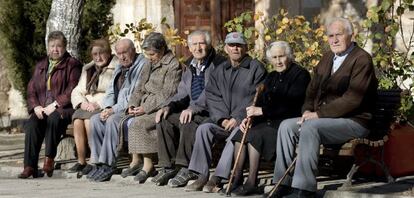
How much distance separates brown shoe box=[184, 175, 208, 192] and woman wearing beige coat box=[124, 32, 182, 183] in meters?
0.82

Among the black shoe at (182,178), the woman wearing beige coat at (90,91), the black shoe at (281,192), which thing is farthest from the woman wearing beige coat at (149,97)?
the black shoe at (281,192)

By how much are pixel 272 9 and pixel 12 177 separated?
5.19m

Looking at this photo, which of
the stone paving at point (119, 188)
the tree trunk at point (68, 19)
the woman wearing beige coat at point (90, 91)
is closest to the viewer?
the stone paving at point (119, 188)

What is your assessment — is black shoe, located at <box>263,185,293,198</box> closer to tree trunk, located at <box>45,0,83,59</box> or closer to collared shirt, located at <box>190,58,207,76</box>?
collared shirt, located at <box>190,58,207,76</box>

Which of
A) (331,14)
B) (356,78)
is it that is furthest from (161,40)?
(331,14)

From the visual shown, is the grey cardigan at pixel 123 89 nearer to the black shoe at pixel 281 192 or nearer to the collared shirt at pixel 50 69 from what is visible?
the collared shirt at pixel 50 69

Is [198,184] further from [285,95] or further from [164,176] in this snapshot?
[285,95]

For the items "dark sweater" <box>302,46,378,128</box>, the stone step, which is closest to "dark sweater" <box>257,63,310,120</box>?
"dark sweater" <box>302,46,378,128</box>

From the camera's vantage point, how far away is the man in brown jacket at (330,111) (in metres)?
10.1

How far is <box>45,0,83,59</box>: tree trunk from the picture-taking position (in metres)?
14.0

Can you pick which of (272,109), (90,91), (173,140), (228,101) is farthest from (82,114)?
(272,109)

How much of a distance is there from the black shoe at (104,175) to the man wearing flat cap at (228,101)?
50.0 inches

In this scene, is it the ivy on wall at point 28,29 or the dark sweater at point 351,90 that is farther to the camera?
the ivy on wall at point 28,29

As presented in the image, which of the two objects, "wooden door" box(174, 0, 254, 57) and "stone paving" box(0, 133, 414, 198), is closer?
"stone paving" box(0, 133, 414, 198)
